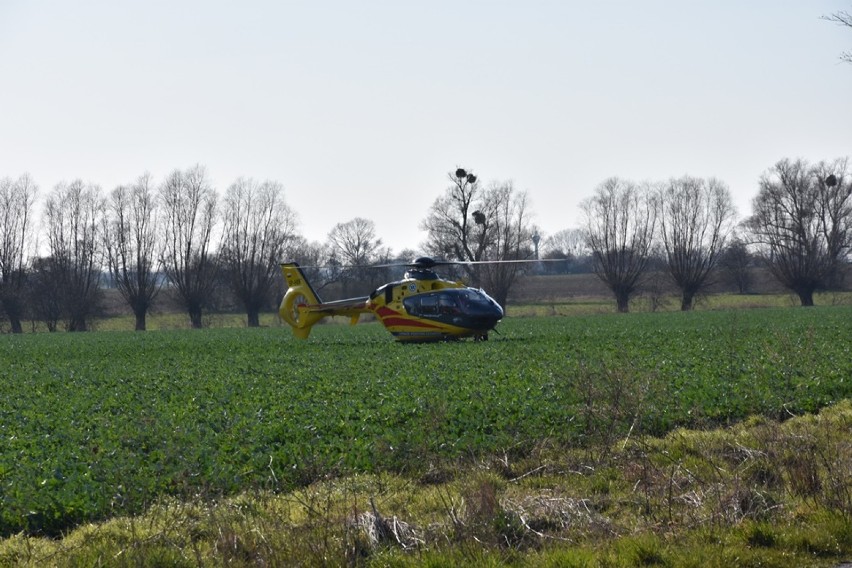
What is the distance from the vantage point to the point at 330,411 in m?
14.4

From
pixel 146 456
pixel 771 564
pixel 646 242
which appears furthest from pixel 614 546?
pixel 646 242

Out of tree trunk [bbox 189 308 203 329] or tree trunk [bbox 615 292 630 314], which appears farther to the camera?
tree trunk [bbox 615 292 630 314]

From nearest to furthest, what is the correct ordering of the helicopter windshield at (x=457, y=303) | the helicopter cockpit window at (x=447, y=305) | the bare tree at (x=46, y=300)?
the helicopter windshield at (x=457, y=303), the helicopter cockpit window at (x=447, y=305), the bare tree at (x=46, y=300)

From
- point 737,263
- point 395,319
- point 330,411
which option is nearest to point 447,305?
point 395,319

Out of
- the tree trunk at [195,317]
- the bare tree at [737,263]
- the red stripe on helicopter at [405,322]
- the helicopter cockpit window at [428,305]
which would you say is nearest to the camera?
the helicopter cockpit window at [428,305]

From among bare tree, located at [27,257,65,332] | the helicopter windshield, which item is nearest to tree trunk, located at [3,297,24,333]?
bare tree, located at [27,257,65,332]

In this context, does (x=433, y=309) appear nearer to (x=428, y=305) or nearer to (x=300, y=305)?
(x=428, y=305)

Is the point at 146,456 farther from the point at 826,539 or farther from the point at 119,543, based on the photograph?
the point at 826,539

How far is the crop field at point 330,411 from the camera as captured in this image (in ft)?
32.3

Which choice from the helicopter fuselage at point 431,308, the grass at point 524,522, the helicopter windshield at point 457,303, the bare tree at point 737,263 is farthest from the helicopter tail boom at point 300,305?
the bare tree at point 737,263

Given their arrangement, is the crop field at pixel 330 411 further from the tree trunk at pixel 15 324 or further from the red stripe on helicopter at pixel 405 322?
the tree trunk at pixel 15 324

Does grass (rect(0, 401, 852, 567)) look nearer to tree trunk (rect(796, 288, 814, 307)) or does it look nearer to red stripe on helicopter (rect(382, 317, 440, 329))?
red stripe on helicopter (rect(382, 317, 440, 329))

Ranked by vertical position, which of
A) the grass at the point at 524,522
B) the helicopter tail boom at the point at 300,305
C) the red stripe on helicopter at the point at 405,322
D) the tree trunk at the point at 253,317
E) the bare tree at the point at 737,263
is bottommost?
the grass at the point at 524,522

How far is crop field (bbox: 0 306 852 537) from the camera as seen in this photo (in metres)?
9.84
